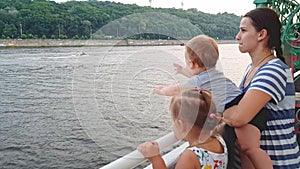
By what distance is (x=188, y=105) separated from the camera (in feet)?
4.31

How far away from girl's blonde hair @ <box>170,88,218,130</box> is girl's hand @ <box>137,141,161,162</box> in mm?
148

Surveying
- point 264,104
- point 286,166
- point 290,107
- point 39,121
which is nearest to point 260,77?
point 264,104

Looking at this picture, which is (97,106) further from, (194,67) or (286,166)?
(286,166)

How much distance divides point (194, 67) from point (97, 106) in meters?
0.45

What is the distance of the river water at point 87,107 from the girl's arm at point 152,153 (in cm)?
5

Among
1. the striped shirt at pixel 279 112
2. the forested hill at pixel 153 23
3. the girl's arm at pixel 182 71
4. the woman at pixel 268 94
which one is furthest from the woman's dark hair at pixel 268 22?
the girl's arm at pixel 182 71

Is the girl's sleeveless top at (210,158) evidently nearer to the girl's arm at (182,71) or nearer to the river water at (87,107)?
the river water at (87,107)

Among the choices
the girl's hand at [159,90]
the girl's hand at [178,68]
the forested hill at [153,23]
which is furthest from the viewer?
the girl's hand at [159,90]

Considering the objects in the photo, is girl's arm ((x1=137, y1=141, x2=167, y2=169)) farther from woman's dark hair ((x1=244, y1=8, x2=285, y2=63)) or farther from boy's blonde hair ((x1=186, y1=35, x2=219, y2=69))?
woman's dark hair ((x1=244, y1=8, x2=285, y2=63))

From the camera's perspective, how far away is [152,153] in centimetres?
138

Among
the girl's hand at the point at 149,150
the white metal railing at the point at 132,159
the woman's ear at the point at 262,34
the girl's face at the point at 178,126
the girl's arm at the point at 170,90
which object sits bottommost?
the white metal railing at the point at 132,159

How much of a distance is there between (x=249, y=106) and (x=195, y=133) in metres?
0.23

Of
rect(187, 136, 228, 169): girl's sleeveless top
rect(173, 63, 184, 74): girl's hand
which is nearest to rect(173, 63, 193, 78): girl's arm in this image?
rect(173, 63, 184, 74): girl's hand

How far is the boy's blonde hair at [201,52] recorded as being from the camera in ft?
4.83
